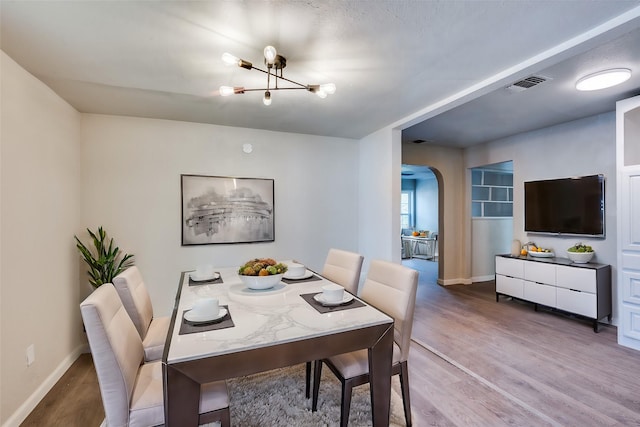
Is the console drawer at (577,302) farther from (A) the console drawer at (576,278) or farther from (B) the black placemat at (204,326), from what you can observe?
(B) the black placemat at (204,326)

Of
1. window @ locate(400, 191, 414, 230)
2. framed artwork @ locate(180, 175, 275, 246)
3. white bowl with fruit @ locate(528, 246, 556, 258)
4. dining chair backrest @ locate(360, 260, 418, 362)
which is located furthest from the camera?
window @ locate(400, 191, 414, 230)

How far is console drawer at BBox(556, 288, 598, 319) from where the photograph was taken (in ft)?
Result: 10.9

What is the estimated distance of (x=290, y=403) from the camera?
81.4 inches

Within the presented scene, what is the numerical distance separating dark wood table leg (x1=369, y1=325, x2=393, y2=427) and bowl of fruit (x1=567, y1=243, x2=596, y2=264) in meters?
3.51

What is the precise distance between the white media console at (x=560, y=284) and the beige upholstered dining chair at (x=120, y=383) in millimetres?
4010

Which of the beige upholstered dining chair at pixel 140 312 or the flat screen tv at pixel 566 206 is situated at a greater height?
the flat screen tv at pixel 566 206

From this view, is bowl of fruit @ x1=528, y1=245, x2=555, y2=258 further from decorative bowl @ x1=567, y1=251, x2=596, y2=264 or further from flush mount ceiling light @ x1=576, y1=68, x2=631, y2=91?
flush mount ceiling light @ x1=576, y1=68, x2=631, y2=91

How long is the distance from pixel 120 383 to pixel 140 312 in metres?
0.76

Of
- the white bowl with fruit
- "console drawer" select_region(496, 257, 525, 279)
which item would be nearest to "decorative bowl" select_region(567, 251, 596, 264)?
the white bowl with fruit

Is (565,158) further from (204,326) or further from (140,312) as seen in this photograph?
(140,312)

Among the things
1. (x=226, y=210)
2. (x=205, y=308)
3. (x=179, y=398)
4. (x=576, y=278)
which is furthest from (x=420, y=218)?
(x=179, y=398)

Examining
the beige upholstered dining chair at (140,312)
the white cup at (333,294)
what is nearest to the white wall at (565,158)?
the white cup at (333,294)

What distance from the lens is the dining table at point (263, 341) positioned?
3.66 feet

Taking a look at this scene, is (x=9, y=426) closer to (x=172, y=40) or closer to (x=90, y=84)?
(x=90, y=84)
